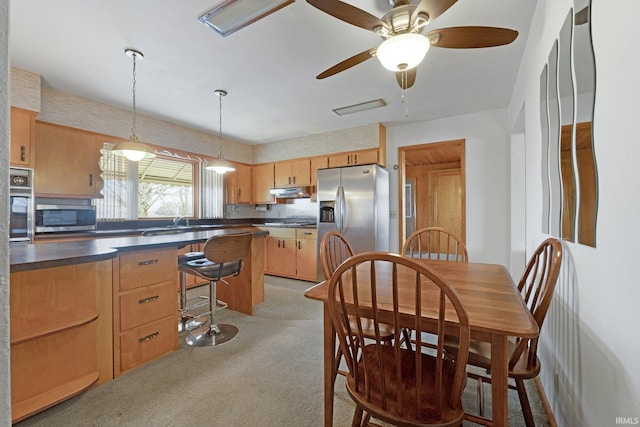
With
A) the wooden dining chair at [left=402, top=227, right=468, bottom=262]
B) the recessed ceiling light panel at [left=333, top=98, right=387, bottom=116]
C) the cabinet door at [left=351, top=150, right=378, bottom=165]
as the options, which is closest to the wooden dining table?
the wooden dining chair at [left=402, top=227, right=468, bottom=262]

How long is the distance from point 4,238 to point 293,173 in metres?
4.59

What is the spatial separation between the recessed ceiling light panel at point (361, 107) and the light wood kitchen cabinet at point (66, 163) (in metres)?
3.02

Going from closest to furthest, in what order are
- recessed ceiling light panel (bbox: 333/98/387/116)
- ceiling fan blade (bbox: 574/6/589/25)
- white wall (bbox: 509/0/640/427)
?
white wall (bbox: 509/0/640/427) → ceiling fan blade (bbox: 574/6/589/25) → recessed ceiling light panel (bbox: 333/98/387/116)

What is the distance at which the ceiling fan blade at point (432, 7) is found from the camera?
131cm

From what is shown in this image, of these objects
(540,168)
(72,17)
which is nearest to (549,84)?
(540,168)

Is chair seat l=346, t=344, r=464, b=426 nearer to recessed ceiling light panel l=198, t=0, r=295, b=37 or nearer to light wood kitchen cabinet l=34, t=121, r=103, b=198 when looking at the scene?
recessed ceiling light panel l=198, t=0, r=295, b=37

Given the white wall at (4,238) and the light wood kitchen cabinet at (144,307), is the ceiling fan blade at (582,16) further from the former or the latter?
the light wood kitchen cabinet at (144,307)

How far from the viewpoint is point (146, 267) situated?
1950mm

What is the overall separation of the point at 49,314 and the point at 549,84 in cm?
303

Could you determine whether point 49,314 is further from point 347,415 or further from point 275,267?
point 275,267

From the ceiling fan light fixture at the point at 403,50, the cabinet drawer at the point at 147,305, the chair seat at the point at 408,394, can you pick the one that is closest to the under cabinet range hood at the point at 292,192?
the cabinet drawer at the point at 147,305

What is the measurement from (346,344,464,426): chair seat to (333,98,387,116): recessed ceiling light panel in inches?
115

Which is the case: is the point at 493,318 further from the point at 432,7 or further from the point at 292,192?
the point at 292,192

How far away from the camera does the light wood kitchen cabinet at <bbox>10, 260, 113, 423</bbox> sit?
139 cm
